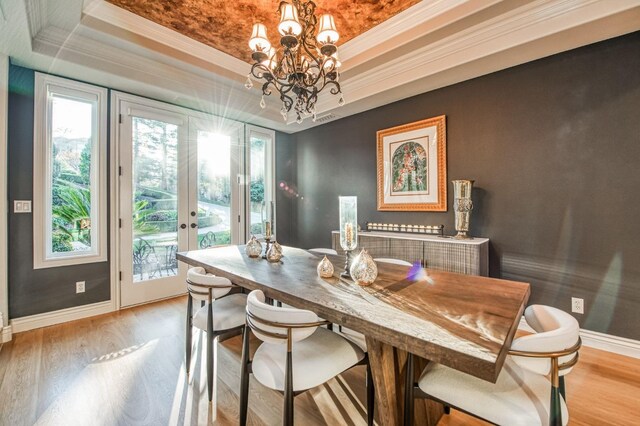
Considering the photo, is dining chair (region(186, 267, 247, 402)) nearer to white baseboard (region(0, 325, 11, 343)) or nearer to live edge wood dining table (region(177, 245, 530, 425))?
live edge wood dining table (region(177, 245, 530, 425))

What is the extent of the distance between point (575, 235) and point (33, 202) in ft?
17.1

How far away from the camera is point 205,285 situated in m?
1.72

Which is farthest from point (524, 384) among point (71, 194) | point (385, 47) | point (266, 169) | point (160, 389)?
point (266, 169)

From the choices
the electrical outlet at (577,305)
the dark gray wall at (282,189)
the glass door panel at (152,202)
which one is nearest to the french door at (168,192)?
the glass door panel at (152,202)

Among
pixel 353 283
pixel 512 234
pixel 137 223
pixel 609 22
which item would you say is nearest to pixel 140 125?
pixel 137 223

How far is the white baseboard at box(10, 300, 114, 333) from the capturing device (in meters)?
2.70

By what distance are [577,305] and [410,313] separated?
2.40 meters

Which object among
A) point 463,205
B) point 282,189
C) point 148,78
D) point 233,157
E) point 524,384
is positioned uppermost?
point 148,78

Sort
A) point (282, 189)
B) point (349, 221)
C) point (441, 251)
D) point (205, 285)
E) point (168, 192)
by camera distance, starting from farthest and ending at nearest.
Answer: point (282, 189), point (168, 192), point (441, 251), point (205, 285), point (349, 221)

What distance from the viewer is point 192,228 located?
3.89m

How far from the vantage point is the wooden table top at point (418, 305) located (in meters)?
0.86

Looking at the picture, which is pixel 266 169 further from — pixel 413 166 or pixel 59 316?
pixel 59 316

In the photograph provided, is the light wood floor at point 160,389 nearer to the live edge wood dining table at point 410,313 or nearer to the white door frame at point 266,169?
the live edge wood dining table at point 410,313

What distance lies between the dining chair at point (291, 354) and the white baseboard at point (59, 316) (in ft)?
8.81
